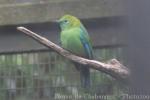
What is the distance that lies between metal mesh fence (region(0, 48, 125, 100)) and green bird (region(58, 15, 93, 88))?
2.1 inches

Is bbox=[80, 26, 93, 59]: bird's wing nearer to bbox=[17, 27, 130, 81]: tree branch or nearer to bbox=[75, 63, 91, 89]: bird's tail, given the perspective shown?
bbox=[75, 63, 91, 89]: bird's tail

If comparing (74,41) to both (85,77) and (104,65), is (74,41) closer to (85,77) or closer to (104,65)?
(85,77)

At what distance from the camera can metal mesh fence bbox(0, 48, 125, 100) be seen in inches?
59.9

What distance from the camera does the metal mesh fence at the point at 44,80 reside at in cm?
152

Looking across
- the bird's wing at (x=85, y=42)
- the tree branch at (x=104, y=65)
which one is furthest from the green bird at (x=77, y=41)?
the tree branch at (x=104, y=65)

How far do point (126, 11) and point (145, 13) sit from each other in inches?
0.7

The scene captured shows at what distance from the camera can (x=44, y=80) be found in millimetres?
1602

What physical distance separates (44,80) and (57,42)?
0.44 m

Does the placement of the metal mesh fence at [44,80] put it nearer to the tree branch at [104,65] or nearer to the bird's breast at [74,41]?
the bird's breast at [74,41]

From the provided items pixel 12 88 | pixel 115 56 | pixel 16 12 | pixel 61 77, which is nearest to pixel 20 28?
pixel 16 12

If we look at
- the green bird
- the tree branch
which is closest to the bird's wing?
the green bird

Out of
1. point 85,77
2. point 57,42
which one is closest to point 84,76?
point 85,77

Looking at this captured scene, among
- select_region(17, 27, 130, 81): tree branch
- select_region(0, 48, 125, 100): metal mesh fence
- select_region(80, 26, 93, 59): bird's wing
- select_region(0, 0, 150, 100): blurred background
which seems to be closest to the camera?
select_region(0, 0, 150, 100): blurred background

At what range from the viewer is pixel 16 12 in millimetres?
1025
